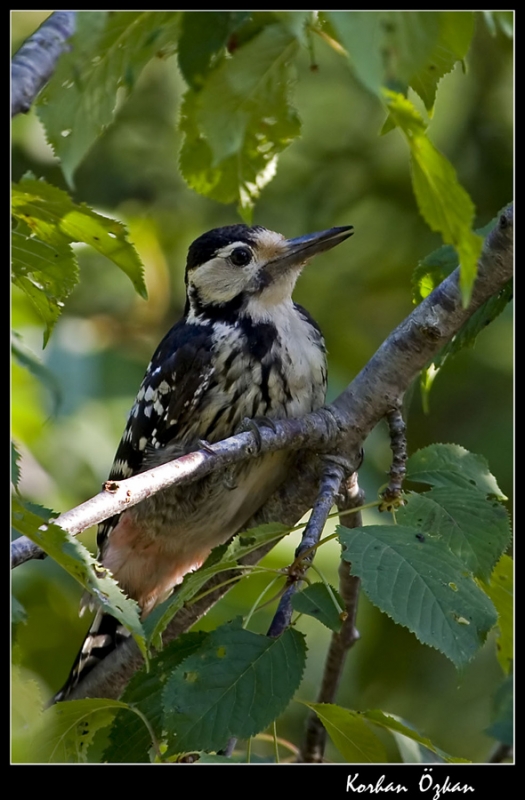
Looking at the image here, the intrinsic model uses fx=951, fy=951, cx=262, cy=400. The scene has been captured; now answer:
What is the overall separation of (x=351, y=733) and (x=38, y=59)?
1616mm

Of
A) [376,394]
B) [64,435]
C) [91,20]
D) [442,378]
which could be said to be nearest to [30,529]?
[91,20]

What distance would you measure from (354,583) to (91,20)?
203 cm

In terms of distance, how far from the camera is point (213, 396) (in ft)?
11.0

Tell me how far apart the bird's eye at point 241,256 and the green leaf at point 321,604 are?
1.84m

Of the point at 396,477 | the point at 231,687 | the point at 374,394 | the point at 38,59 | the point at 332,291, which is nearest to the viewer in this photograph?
the point at 38,59

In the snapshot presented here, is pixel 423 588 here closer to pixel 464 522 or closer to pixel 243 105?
pixel 464 522

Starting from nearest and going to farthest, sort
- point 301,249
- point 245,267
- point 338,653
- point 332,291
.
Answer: point 338,653 → point 301,249 → point 245,267 → point 332,291

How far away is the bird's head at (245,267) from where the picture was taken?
3596 mm

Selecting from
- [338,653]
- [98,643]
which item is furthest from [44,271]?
[98,643]

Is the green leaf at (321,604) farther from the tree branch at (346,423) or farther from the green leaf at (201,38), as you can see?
the green leaf at (201,38)

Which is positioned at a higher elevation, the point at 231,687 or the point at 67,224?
the point at 67,224

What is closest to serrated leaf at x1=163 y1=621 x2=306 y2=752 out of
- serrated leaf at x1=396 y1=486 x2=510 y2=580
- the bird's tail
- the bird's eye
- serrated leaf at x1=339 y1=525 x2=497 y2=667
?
serrated leaf at x1=339 y1=525 x2=497 y2=667

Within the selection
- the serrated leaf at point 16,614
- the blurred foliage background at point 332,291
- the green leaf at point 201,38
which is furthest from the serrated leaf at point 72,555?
the blurred foliage background at point 332,291

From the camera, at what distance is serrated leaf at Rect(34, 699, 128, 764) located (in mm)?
2303
